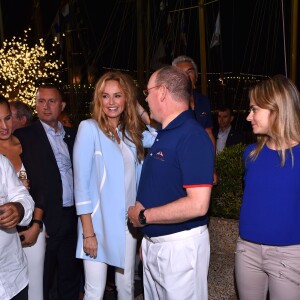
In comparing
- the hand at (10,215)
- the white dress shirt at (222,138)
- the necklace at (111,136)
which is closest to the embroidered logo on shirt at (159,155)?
the necklace at (111,136)

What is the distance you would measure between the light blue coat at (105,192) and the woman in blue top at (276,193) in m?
0.93

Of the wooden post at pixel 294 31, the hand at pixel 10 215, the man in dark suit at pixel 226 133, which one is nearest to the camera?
the hand at pixel 10 215

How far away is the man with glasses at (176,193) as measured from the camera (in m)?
2.60

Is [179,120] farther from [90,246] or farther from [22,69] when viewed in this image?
[22,69]

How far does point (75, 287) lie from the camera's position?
14.1 ft

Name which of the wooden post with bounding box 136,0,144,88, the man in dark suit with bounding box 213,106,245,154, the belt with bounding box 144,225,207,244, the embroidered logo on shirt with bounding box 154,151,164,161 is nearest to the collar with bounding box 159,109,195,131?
the embroidered logo on shirt with bounding box 154,151,164,161

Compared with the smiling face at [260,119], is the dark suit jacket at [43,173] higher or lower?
lower

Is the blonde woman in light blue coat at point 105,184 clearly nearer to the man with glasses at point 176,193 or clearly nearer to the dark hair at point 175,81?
the man with glasses at point 176,193

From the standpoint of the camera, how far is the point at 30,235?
3.41 meters

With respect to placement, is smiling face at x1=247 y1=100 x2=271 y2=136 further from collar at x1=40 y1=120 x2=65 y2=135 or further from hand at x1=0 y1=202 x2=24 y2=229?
collar at x1=40 y1=120 x2=65 y2=135

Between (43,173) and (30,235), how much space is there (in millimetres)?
553

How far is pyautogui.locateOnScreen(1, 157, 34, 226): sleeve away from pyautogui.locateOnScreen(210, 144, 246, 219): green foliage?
9.40 feet

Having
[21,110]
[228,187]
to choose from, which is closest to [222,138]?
[228,187]

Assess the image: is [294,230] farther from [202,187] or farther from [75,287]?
[75,287]
